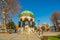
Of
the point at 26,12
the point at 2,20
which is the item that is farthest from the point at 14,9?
the point at 26,12

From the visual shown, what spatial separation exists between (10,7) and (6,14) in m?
1.94

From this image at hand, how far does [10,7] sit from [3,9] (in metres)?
1.88

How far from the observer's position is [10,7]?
4119 cm

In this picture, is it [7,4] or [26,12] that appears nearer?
[7,4]

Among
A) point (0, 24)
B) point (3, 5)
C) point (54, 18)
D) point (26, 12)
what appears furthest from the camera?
point (54, 18)

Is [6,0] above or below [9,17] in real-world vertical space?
above

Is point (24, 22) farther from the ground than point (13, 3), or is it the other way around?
point (13, 3)

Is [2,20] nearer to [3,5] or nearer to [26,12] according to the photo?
[3,5]

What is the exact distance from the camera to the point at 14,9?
1630 inches

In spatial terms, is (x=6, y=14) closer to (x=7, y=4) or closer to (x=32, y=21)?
(x=7, y=4)

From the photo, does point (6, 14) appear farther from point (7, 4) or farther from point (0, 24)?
point (0, 24)

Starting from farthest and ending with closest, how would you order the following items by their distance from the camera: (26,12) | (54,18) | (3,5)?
(54,18) → (26,12) → (3,5)

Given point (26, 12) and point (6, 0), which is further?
point (26, 12)

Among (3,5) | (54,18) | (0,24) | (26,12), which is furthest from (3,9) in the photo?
(54,18)
